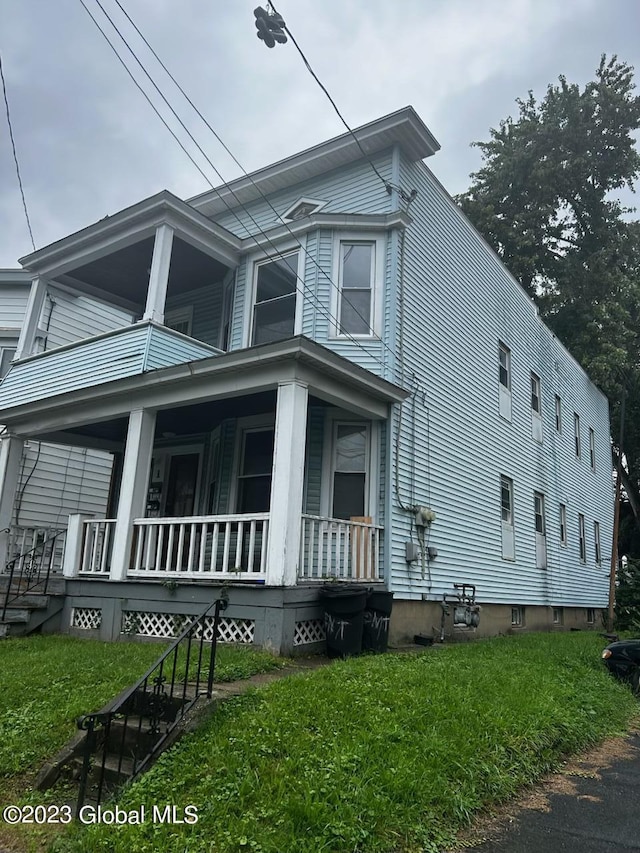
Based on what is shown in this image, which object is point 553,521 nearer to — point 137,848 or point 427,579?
point 427,579

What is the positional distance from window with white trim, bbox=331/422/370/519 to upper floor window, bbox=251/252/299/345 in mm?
2349

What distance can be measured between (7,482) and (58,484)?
3.33 m

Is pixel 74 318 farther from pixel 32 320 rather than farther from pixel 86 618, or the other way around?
pixel 86 618

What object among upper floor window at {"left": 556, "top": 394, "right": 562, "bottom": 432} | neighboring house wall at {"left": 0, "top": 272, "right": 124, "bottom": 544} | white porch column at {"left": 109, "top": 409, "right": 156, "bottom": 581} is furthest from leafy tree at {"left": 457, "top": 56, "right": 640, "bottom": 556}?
white porch column at {"left": 109, "top": 409, "right": 156, "bottom": 581}

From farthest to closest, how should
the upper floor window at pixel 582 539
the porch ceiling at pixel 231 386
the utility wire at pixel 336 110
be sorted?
the upper floor window at pixel 582 539
the porch ceiling at pixel 231 386
the utility wire at pixel 336 110

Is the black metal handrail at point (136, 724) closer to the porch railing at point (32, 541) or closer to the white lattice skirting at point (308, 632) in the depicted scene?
the white lattice skirting at point (308, 632)

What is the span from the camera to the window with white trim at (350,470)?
10.2m

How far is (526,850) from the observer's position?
3.71 metres

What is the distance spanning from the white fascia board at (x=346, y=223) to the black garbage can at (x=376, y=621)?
621 cm

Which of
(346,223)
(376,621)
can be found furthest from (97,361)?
(376,621)

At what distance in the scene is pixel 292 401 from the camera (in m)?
8.16

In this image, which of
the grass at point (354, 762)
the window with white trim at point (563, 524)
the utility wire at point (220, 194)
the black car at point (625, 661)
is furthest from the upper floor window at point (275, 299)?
the window with white trim at point (563, 524)

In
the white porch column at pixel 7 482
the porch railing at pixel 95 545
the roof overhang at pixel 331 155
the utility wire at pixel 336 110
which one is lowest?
the porch railing at pixel 95 545

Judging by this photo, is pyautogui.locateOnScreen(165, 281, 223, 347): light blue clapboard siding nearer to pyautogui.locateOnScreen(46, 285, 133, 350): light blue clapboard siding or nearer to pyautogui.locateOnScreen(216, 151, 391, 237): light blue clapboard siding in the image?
pyautogui.locateOnScreen(216, 151, 391, 237): light blue clapboard siding
